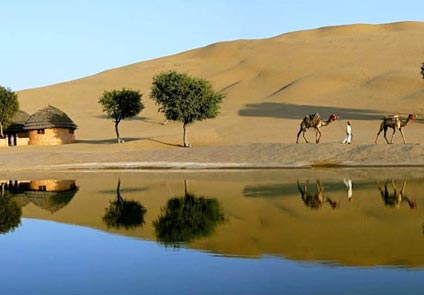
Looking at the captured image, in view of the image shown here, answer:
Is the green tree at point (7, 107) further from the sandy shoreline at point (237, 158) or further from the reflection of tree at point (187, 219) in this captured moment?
the reflection of tree at point (187, 219)

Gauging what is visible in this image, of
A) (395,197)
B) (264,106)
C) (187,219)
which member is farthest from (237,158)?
(264,106)

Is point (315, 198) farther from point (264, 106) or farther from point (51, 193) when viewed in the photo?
point (264, 106)

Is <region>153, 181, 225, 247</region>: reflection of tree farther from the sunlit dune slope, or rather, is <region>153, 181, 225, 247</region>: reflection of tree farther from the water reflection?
the sunlit dune slope

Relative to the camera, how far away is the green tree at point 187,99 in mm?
56188

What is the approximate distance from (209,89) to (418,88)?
2925cm

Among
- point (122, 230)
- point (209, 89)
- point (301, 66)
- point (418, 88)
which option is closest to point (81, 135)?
point (209, 89)

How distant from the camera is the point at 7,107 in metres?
63.1

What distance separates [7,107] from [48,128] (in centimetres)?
414

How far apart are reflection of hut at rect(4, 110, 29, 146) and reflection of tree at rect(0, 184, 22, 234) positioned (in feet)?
123

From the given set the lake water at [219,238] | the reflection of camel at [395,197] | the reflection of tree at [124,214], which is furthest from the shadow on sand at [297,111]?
the reflection of tree at [124,214]

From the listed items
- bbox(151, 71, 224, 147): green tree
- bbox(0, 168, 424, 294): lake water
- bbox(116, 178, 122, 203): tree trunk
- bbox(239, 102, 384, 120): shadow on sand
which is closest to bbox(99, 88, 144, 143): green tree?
bbox(151, 71, 224, 147): green tree

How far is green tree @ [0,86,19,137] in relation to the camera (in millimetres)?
62750

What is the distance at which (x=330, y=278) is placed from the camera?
38.5 feet

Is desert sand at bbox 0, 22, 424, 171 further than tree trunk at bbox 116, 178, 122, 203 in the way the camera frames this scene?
→ Yes
